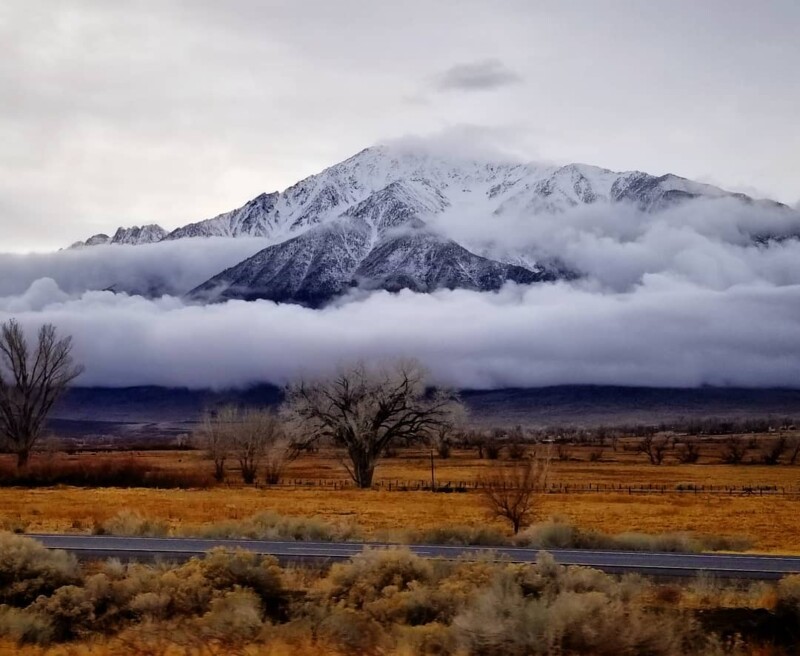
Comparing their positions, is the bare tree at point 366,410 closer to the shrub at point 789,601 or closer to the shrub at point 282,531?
the shrub at point 282,531

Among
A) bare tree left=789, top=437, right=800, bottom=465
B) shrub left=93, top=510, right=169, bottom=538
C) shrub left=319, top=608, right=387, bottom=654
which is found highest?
shrub left=319, top=608, right=387, bottom=654

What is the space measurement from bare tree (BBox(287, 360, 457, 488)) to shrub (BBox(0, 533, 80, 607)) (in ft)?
148

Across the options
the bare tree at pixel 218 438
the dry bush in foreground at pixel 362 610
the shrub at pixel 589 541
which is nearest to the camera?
the dry bush in foreground at pixel 362 610

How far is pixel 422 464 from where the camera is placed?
112 metres

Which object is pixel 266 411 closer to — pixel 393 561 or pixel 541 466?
pixel 541 466

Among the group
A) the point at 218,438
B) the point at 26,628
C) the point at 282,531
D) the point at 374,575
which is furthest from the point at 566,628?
the point at 218,438

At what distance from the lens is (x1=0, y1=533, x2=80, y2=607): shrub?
53.1ft

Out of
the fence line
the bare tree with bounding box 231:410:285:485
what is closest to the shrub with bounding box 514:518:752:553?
the fence line

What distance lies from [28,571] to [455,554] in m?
11.8

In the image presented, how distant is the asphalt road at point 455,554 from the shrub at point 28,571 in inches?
184

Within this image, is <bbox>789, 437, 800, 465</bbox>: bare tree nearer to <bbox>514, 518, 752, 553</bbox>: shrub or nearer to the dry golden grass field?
the dry golden grass field

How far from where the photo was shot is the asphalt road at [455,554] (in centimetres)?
2216

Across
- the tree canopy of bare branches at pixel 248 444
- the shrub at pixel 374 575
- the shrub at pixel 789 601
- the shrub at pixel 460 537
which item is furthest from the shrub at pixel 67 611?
the tree canopy of bare branches at pixel 248 444

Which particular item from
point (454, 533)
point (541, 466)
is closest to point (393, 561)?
point (454, 533)
